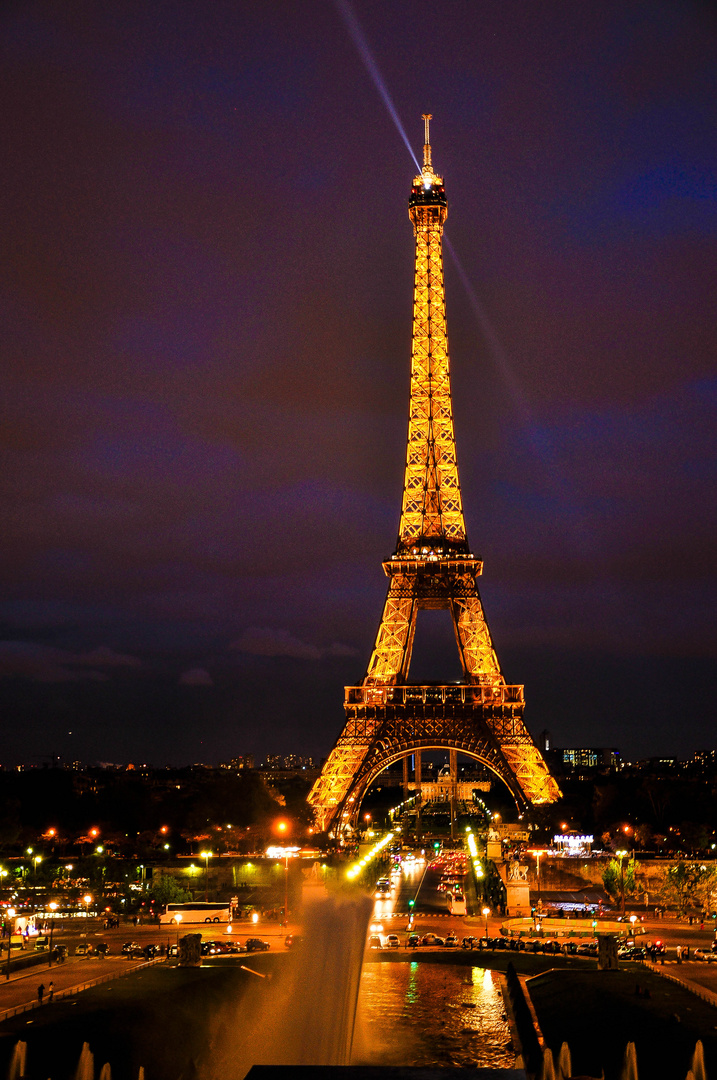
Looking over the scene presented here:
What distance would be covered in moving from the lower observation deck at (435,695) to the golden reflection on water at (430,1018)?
48.5 m

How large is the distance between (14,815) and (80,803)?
20229 millimetres

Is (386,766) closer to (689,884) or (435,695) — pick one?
(435,695)

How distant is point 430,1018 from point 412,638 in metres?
64.1

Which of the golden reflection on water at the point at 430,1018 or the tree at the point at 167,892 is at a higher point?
the tree at the point at 167,892

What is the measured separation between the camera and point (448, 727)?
347 ft

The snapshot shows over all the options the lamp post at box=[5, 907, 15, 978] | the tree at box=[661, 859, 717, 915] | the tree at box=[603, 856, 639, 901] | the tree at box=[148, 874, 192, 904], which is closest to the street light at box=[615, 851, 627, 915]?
the tree at box=[603, 856, 639, 901]

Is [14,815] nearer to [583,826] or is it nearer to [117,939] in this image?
[117,939]

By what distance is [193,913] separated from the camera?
75500 mm

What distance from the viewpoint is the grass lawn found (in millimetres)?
40250

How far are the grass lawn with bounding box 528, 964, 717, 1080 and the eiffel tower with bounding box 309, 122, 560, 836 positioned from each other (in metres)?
49.8

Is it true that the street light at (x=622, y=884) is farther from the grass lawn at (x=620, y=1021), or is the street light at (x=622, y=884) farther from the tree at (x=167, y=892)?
the tree at (x=167, y=892)

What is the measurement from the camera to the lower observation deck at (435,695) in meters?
106

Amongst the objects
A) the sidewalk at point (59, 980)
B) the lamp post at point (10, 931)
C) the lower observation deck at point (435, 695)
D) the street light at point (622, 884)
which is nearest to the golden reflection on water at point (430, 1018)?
the sidewalk at point (59, 980)

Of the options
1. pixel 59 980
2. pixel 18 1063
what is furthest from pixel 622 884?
pixel 18 1063
